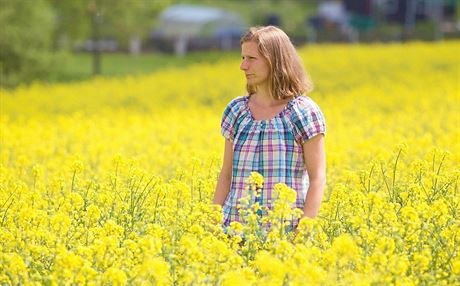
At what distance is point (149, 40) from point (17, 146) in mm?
39680

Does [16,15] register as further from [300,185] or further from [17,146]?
[300,185]

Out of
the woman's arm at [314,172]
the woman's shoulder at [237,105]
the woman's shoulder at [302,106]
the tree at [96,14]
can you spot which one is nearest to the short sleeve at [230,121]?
the woman's shoulder at [237,105]

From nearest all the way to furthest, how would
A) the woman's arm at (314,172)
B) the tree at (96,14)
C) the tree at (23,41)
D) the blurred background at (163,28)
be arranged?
1. the woman's arm at (314,172)
2. the tree at (23,41)
3. the blurred background at (163,28)
4. the tree at (96,14)

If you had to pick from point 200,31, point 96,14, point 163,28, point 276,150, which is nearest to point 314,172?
point 276,150

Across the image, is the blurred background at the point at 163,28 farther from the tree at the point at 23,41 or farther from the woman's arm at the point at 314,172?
the woman's arm at the point at 314,172

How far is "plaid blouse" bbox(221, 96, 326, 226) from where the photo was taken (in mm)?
5242

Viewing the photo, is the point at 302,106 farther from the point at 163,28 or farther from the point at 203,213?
the point at 163,28

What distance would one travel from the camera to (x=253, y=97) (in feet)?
18.0

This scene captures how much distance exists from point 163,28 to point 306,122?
Result: 1867 inches

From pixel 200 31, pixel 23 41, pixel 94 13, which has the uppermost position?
pixel 94 13

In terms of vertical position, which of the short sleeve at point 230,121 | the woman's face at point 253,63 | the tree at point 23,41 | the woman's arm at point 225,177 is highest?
the woman's face at point 253,63

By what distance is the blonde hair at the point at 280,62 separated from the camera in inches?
206

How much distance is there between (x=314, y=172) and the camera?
5.16 m

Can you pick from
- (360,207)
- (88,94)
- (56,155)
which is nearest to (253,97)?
(360,207)
